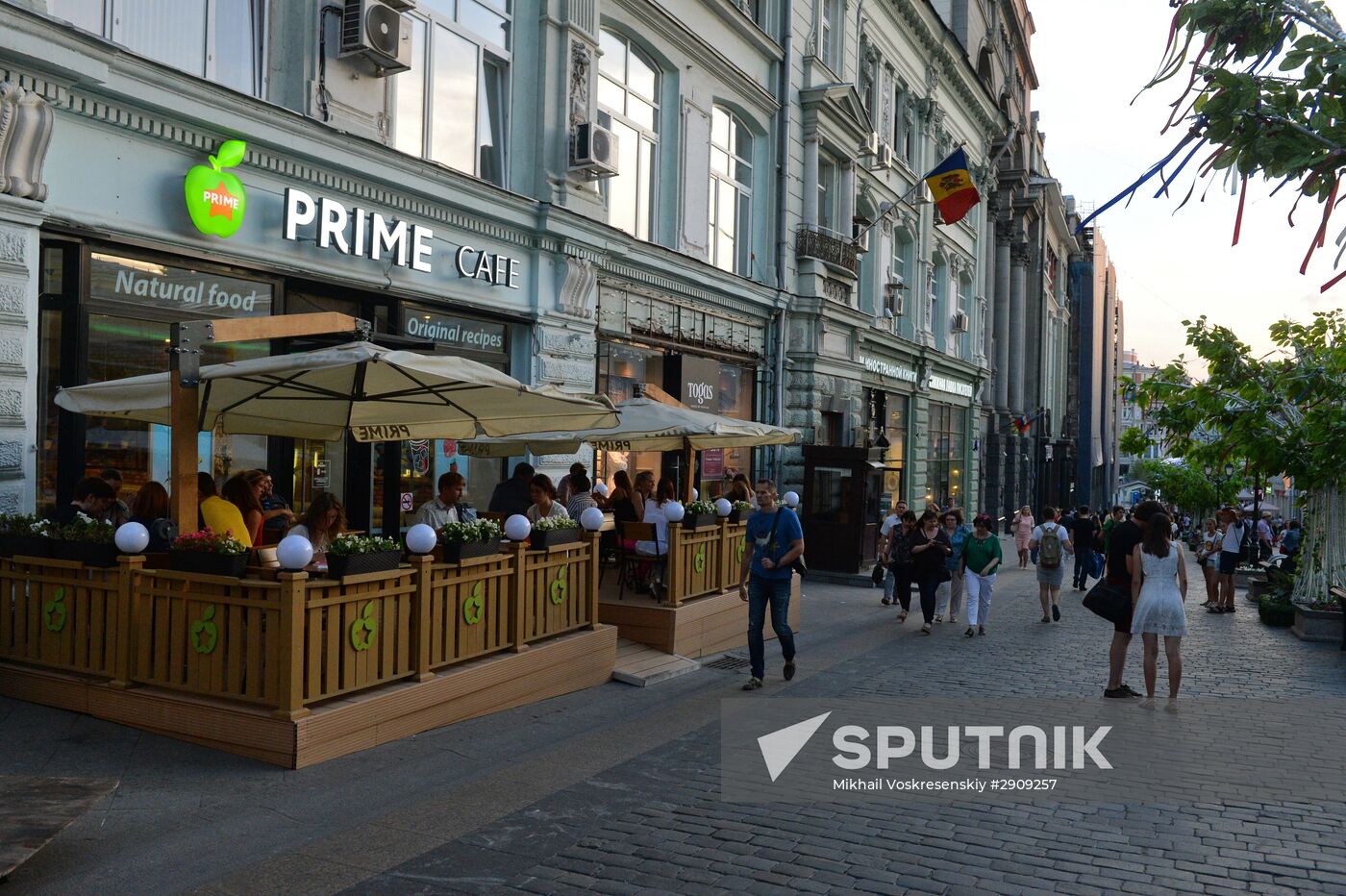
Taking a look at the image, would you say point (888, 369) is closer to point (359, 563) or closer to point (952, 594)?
point (952, 594)

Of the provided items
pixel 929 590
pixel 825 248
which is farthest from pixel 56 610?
pixel 825 248

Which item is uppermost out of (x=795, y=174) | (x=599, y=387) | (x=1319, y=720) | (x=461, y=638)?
(x=795, y=174)

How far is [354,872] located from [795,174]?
1925 cm

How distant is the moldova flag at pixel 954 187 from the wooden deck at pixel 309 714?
16.7 metres

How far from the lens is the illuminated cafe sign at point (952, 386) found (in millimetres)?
33594

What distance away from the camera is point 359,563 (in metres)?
7.00

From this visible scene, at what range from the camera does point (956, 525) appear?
15141 mm

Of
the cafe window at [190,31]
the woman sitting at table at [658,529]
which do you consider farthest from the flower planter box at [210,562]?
the woman sitting at table at [658,529]

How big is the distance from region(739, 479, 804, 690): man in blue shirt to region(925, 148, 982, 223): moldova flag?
14.1 meters

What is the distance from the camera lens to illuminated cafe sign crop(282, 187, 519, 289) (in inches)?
431

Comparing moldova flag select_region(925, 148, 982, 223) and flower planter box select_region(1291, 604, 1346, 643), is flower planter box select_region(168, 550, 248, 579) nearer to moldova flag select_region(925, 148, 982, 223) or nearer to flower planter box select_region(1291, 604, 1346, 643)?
flower planter box select_region(1291, 604, 1346, 643)

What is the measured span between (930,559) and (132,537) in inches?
398

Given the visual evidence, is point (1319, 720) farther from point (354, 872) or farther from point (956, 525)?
point (354, 872)

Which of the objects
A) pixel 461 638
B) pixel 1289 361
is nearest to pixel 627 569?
pixel 461 638
